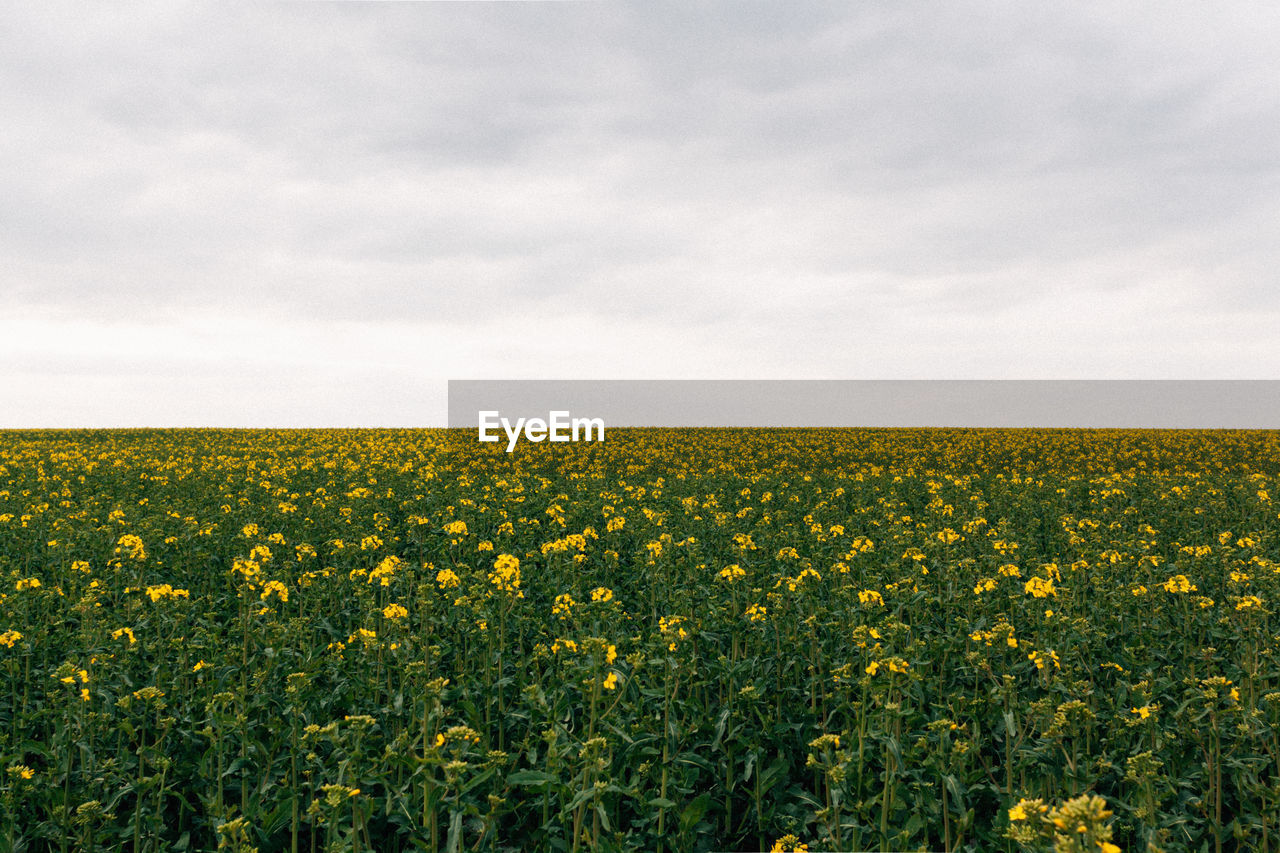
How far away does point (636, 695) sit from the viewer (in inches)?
235

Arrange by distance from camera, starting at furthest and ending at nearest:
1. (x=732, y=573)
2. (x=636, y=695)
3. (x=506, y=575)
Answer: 1. (x=732, y=573)
2. (x=506, y=575)
3. (x=636, y=695)

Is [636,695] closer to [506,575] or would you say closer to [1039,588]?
[506,575]

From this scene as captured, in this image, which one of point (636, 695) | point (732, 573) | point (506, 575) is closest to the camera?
point (636, 695)

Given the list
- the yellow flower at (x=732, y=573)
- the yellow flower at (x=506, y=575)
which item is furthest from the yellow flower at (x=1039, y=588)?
the yellow flower at (x=506, y=575)

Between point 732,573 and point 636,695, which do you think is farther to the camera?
point 732,573

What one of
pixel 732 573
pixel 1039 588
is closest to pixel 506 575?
pixel 732 573

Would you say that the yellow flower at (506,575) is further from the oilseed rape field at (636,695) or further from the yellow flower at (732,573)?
the yellow flower at (732,573)

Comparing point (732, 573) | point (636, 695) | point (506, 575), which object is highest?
point (506, 575)

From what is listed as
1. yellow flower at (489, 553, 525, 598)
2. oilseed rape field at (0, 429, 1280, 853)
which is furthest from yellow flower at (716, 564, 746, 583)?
yellow flower at (489, 553, 525, 598)

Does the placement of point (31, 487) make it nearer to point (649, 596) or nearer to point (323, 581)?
point (323, 581)

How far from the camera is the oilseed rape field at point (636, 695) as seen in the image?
15.8 ft

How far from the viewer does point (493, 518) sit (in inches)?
562

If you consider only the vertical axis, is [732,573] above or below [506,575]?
below

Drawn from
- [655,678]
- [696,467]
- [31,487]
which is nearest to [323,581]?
[655,678]
